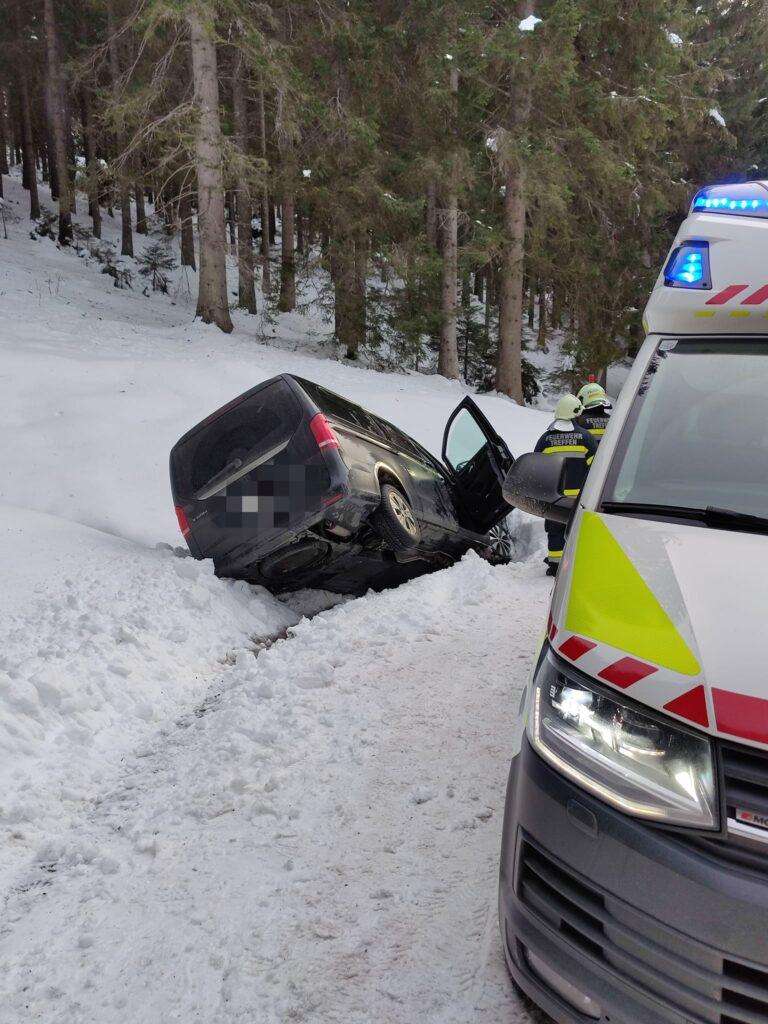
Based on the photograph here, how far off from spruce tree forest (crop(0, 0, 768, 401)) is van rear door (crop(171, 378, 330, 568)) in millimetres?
12488

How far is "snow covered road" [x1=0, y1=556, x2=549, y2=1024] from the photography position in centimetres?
240

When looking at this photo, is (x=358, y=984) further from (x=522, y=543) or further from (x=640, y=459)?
(x=522, y=543)

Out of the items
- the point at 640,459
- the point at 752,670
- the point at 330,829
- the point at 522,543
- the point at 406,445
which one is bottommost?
the point at 522,543

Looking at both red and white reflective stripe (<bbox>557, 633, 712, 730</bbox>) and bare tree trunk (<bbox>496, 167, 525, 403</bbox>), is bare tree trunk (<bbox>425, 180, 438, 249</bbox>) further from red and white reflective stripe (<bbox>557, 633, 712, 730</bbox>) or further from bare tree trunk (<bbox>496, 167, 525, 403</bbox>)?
red and white reflective stripe (<bbox>557, 633, 712, 730</bbox>)

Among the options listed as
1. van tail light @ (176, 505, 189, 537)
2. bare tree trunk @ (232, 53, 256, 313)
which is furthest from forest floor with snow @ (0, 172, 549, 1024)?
bare tree trunk @ (232, 53, 256, 313)

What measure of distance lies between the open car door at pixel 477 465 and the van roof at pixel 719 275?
436cm

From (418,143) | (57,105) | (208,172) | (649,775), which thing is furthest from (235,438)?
(57,105)

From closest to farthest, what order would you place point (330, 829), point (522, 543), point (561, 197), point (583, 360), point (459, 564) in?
point (330, 829), point (459, 564), point (522, 543), point (561, 197), point (583, 360)

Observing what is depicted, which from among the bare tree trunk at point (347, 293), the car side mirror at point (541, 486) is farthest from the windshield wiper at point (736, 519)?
the bare tree trunk at point (347, 293)

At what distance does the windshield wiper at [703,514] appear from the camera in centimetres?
229

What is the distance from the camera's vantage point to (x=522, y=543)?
9062mm

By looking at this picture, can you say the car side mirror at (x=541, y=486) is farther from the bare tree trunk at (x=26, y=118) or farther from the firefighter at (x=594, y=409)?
the bare tree trunk at (x=26, y=118)

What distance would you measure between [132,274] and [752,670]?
Answer: 97.2 ft

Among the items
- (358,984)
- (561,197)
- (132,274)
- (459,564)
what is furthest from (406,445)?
(132,274)
